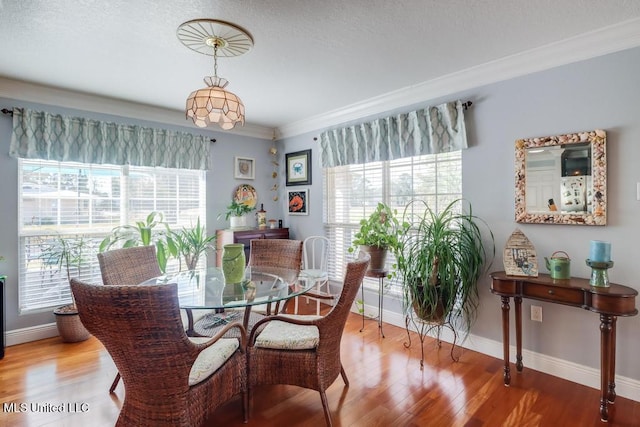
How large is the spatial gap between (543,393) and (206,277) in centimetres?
259

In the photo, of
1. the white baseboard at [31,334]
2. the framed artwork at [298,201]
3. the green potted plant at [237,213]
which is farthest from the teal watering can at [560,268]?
the white baseboard at [31,334]

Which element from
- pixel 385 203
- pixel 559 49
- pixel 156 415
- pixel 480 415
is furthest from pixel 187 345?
pixel 559 49

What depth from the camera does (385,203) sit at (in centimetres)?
359

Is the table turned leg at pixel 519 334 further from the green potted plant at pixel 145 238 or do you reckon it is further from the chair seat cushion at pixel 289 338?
the green potted plant at pixel 145 238

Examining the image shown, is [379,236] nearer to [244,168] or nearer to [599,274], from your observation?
[599,274]

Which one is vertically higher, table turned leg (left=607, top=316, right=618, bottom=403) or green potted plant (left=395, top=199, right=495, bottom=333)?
green potted plant (left=395, top=199, right=495, bottom=333)

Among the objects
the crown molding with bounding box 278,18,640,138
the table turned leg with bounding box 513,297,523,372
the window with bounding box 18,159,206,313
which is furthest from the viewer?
the window with bounding box 18,159,206,313

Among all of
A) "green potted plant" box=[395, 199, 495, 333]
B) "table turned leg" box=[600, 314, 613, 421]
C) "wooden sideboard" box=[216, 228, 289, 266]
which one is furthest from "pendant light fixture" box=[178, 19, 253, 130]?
"table turned leg" box=[600, 314, 613, 421]

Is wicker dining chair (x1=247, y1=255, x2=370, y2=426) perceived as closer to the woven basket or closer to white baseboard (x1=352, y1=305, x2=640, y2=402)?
white baseboard (x1=352, y1=305, x2=640, y2=402)

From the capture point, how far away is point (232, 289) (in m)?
2.29

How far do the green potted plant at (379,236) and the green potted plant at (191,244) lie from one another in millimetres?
1769

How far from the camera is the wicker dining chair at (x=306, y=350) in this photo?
73.6 inches

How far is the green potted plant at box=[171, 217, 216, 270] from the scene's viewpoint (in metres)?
3.70

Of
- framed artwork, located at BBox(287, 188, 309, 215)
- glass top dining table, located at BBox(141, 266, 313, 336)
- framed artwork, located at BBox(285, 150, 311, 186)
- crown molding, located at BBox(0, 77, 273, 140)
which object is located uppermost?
crown molding, located at BBox(0, 77, 273, 140)
